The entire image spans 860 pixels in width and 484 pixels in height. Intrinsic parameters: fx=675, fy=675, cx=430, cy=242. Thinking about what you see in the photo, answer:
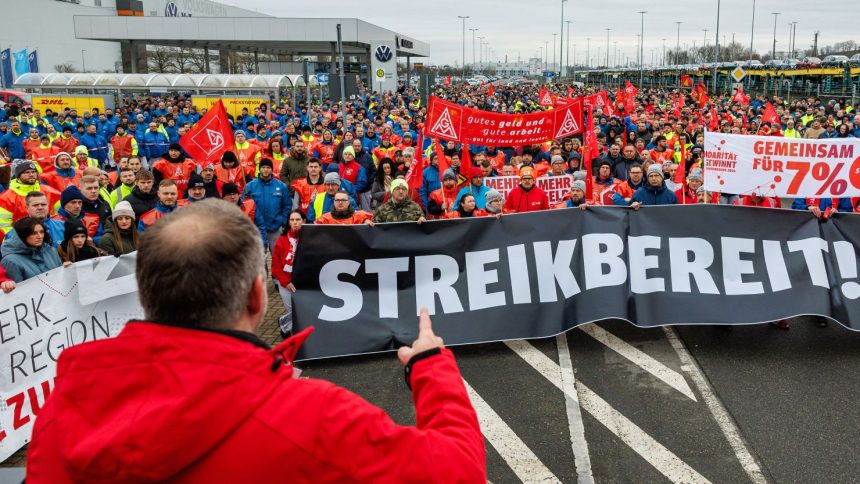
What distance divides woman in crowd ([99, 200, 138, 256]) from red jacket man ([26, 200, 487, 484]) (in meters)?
5.53

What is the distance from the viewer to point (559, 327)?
6.74 metres

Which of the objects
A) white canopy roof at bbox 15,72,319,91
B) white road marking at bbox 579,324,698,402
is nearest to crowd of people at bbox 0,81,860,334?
white road marking at bbox 579,324,698,402

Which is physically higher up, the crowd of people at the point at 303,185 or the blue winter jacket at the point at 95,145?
the blue winter jacket at the point at 95,145

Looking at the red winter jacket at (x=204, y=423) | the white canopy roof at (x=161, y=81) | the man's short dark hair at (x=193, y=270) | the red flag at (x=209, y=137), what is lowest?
the red winter jacket at (x=204, y=423)

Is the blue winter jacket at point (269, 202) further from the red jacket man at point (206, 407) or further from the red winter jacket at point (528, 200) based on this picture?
the red jacket man at point (206, 407)

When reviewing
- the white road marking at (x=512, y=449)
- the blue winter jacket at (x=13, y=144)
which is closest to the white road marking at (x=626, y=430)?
the white road marking at (x=512, y=449)

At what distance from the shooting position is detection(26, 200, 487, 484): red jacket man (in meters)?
1.28

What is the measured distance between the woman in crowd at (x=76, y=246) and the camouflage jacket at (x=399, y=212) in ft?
9.93

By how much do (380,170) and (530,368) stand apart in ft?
22.1

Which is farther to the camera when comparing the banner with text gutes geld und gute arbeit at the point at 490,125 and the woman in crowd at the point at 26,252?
the banner with text gutes geld und gute arbeit at the point at 490,125

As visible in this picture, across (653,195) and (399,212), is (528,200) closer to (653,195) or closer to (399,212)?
(653,195)

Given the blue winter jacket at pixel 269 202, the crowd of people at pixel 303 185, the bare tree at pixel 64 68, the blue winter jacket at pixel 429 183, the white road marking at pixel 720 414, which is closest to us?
the white road marking at pixel 720 414

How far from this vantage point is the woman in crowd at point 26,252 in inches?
213

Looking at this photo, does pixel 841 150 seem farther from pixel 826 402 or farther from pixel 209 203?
pixel 209 203
